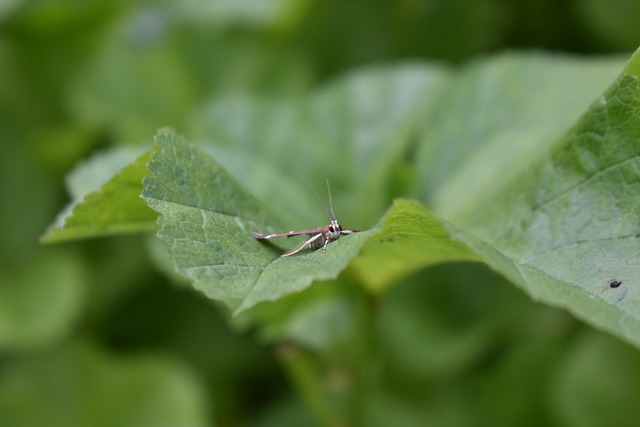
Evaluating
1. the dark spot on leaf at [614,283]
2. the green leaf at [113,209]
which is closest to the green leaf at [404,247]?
the dark spot on leaf at [614,283]

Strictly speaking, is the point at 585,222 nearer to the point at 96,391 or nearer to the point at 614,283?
the point at 614,283

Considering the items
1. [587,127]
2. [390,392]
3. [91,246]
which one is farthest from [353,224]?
[91,246]

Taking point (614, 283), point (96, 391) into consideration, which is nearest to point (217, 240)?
point (614, 283)

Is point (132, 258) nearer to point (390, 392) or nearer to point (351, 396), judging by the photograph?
point (390, 392)

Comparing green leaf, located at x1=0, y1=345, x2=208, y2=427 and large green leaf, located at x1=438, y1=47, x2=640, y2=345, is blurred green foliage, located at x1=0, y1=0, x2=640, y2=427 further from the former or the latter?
large green leaf, located at x1=438, y1=47, x2=640, y2=345

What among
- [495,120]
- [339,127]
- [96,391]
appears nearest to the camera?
[495,120]

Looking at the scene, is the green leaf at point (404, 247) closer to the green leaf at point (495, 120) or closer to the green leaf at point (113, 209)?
the green leaf at point (495, 120)
